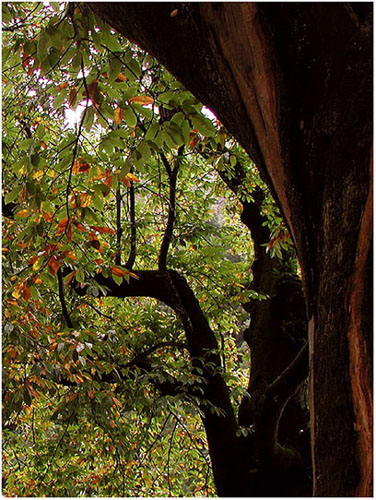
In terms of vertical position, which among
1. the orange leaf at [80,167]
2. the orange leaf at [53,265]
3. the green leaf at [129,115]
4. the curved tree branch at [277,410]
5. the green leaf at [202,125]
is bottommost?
the curved tree branch at [277,410]

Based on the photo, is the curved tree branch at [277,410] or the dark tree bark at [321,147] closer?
the dark tree bark at [321,147]

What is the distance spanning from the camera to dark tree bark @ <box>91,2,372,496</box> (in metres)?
0.94

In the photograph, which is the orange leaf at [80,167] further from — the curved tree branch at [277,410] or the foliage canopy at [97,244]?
the curved tree branch at [277,410]

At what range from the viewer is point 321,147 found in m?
0.99

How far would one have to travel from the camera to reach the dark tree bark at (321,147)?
942 mm

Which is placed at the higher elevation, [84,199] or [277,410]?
[84,199]

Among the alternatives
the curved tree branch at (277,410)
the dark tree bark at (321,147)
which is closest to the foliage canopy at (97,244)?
the curved tree branch at (277,410)

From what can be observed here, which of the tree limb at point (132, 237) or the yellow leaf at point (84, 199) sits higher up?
the tree limb at point (132, 237)

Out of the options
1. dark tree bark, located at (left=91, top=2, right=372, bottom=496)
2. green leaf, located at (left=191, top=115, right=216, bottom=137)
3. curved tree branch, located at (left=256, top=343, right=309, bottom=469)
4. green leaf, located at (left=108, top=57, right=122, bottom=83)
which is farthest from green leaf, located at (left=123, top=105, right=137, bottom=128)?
curved tree branch, located at (left=256, top=343, right=309, bottom=469)

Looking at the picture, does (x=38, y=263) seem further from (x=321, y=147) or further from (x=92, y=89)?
(x=321, y=147)

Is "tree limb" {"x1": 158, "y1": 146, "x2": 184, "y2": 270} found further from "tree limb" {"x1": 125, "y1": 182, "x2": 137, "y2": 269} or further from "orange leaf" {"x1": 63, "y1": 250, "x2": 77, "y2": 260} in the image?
"orange leaf" {"x1": 63, "y1": 250, "x2": 77, "y2": 260}

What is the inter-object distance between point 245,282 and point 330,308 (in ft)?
12.2

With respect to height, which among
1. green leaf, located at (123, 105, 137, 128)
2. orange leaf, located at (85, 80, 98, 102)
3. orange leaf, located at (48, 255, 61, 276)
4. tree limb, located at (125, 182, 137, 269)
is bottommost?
orange leaf, located at (48, 255, 61, 276)

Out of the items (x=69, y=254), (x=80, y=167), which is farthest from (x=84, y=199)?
(x=69, y=254)
